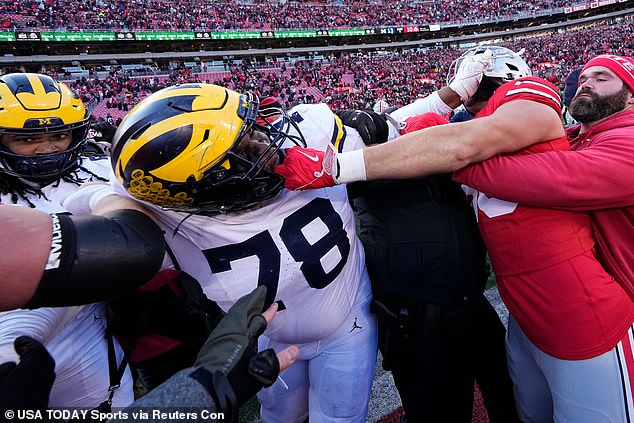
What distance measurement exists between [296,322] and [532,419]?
1.26 metres

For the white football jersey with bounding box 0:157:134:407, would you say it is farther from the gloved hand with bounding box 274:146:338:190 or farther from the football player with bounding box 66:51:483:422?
the gloved hand with bounding box 274:146:338:190

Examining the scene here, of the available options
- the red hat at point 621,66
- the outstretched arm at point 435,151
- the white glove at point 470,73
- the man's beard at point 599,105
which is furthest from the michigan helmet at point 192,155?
the red hat at point 621,66

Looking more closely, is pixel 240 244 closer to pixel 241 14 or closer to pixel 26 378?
pixel 26 378

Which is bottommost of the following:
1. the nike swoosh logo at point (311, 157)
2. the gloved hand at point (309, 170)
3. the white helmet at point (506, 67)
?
the gloved hand at point (309, 170)

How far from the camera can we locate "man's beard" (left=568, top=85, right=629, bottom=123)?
175cm

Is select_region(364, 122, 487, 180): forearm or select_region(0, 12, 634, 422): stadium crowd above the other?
select_region(364, 122, 487, 180): forearm

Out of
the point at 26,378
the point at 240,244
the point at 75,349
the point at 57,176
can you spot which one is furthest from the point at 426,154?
the point at 57,176

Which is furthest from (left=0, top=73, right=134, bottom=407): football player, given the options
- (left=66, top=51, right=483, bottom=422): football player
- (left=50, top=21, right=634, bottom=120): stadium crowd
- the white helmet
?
(left=50, top=21, right=634, bottom=120): stadium crowd

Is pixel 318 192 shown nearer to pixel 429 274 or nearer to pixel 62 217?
pixel 429 274

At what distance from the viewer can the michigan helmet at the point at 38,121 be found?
1.79 meters

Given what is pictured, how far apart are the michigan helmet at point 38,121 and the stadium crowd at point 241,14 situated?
32917 mm

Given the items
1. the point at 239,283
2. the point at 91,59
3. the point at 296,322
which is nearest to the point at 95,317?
the point at 239,283

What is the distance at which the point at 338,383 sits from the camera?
1.68 m

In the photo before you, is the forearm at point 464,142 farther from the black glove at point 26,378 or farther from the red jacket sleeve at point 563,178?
the black glove at point 26,378
